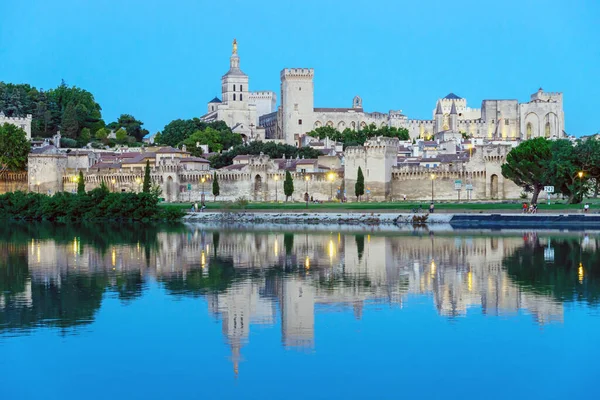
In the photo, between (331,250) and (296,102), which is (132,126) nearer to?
(296,102)

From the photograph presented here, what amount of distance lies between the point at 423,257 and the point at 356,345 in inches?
494

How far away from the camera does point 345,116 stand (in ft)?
313

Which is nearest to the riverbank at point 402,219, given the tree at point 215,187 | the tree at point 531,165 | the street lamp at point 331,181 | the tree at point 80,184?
the tree at point 531,165

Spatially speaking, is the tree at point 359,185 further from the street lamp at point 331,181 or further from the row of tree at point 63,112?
the row of tree at point 63,112

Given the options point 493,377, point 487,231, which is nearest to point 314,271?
point 493,377

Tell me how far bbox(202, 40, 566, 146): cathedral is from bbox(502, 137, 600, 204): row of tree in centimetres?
4112

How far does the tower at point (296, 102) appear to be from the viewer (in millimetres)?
91188

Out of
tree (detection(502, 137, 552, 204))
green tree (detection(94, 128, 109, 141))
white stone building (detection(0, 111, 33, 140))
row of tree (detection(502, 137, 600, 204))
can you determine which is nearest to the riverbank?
row of tree (detection(502, 137, 600, 204))

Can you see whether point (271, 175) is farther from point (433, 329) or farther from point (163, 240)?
point (433, 329)

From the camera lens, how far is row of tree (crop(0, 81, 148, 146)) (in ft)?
281

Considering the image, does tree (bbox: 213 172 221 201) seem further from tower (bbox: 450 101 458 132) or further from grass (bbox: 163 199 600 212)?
tower (bbox: 450 101 458 132)

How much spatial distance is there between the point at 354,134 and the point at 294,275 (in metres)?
62.0

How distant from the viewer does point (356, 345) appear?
46.1ft

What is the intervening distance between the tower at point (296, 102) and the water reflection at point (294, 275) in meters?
56.4
